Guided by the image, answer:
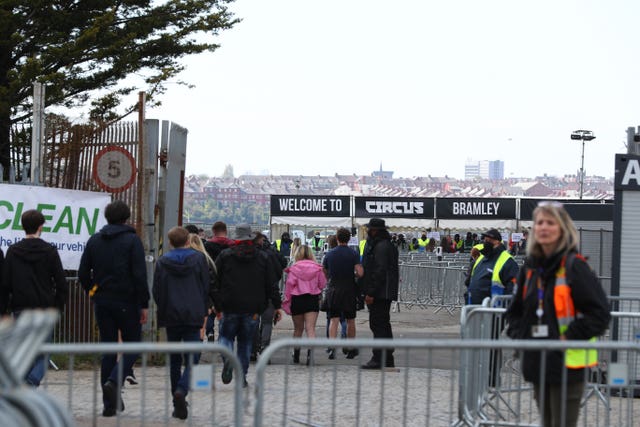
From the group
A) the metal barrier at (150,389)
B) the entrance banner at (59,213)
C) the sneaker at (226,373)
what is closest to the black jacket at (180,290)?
the metal barrier at (150,389)

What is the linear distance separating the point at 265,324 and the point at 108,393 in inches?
222

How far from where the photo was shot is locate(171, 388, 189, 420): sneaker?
951cm

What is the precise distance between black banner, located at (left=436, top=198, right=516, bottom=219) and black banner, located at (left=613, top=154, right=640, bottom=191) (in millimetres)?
29768

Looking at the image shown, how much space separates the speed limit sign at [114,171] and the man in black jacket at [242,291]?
2417 millimetres

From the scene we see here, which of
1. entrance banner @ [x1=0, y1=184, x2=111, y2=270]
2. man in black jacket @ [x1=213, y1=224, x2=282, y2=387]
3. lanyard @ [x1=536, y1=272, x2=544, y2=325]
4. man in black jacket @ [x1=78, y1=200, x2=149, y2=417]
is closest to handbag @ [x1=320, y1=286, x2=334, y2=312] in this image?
entrance banner @ [x1=0, y1=184, x2=111, y2=270]

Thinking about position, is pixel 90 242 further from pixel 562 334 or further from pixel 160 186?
pixel 562 334

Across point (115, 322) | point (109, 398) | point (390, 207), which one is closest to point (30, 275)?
point (115, 322)

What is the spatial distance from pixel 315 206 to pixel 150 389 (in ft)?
101

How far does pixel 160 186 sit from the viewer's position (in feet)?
45.9

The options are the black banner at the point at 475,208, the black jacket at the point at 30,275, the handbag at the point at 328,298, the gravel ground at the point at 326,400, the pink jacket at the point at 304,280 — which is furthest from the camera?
the black banner at the point at 475,208

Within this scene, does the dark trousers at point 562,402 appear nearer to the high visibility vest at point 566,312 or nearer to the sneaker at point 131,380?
the high visibility vest at point 566,312

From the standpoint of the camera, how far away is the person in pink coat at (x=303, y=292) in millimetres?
14406

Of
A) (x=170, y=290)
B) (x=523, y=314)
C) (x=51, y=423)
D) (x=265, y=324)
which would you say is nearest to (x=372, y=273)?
(x=265, y=324)

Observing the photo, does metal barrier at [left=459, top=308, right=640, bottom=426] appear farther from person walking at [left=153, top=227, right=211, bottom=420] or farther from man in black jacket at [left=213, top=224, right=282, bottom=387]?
man in black jacket at [left=213, top=224, right=282, bottom=387]
